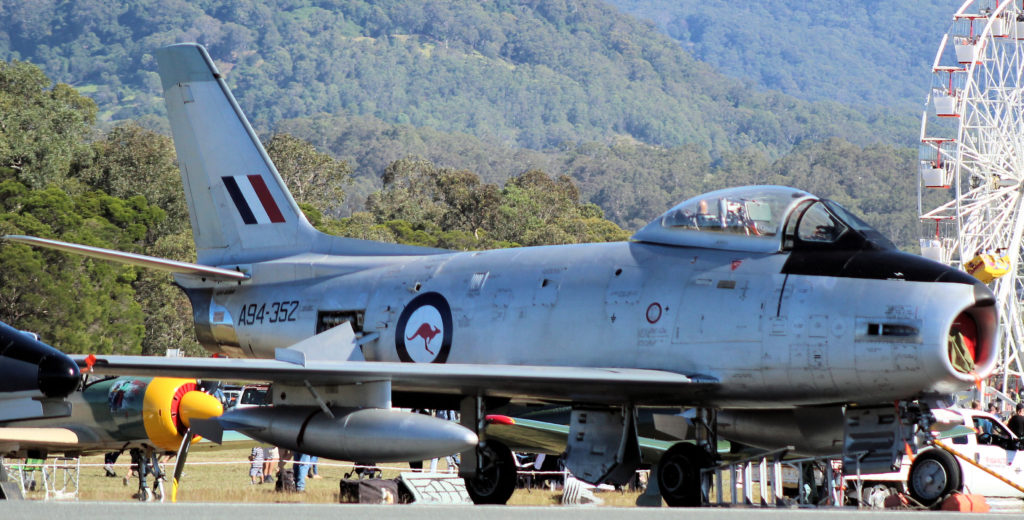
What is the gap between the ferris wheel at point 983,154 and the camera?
154 ft

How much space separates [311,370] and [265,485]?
11.5 metres

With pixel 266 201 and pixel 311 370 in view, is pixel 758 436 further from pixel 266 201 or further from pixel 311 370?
pixel 266 201

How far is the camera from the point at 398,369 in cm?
1190

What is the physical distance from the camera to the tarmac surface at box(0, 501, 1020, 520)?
6805mm

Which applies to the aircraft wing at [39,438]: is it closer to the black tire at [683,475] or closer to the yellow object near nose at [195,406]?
the yellow object near nose at [195,406]

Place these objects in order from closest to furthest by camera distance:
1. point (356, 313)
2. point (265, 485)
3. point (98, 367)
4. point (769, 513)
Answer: point (769, 513), point (98, 367), point (356, 313), point (265, 485)

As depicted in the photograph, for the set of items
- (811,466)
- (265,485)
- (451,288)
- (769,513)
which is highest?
(451,288)

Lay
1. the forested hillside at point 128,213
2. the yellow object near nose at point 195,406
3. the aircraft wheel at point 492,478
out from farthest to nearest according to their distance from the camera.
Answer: the forested hillside at point 128,213
the yellow object near nose at point 195,406
the aircraft wheel at point 492,478

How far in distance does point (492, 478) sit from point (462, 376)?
192 centimetres

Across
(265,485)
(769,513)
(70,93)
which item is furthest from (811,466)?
(70,93)

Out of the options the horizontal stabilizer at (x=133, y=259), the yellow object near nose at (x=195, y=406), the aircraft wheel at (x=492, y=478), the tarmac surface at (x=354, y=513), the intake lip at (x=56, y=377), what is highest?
the horizontal stabilizer at (x=133, y=259)

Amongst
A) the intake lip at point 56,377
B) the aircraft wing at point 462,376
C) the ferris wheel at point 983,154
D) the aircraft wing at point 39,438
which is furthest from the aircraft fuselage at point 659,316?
the ferris wheel at point 983,154

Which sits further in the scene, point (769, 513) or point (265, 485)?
point (265, 485)

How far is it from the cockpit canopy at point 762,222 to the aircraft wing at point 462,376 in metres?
1.49
